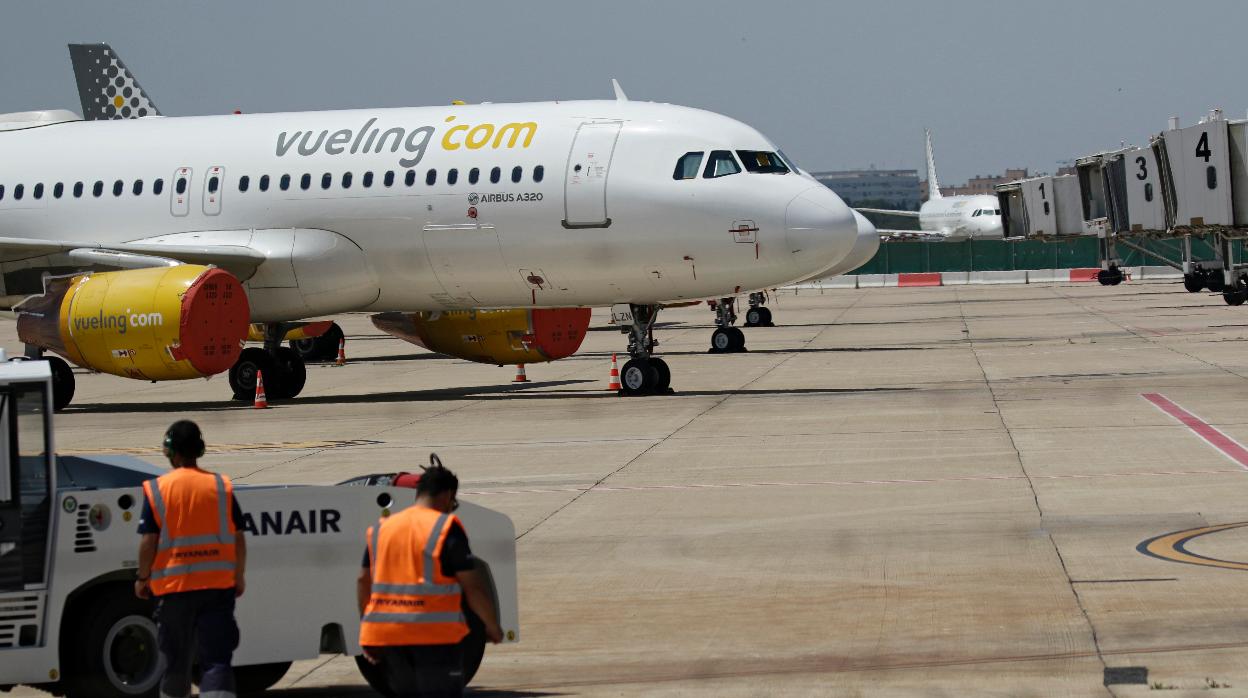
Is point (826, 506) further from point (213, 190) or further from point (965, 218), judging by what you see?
point (965, 218)

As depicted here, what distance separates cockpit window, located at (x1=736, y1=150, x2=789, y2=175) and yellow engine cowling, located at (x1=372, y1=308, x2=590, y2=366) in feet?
15.6

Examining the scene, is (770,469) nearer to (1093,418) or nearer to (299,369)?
(1093,418)

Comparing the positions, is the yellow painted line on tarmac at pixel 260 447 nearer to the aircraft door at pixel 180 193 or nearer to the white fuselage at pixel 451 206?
the white fuselage at pixel 451 206

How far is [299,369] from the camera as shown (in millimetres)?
28109

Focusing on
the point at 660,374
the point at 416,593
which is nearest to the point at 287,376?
the point at 660,374

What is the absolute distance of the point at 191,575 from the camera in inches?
302

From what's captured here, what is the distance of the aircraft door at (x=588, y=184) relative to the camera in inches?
963

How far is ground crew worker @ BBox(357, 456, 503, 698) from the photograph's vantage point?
6.74 metres

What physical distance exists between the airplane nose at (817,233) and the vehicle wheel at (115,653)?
53.0ft

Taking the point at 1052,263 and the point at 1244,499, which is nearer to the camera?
the point at 1244,499

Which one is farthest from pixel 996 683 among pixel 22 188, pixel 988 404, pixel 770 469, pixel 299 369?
pixel 22 188

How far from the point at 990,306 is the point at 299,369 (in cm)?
3923

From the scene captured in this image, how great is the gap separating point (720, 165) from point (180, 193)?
8.60m

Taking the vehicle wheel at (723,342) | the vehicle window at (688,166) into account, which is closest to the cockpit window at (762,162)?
the vehicle window at (688,166)
